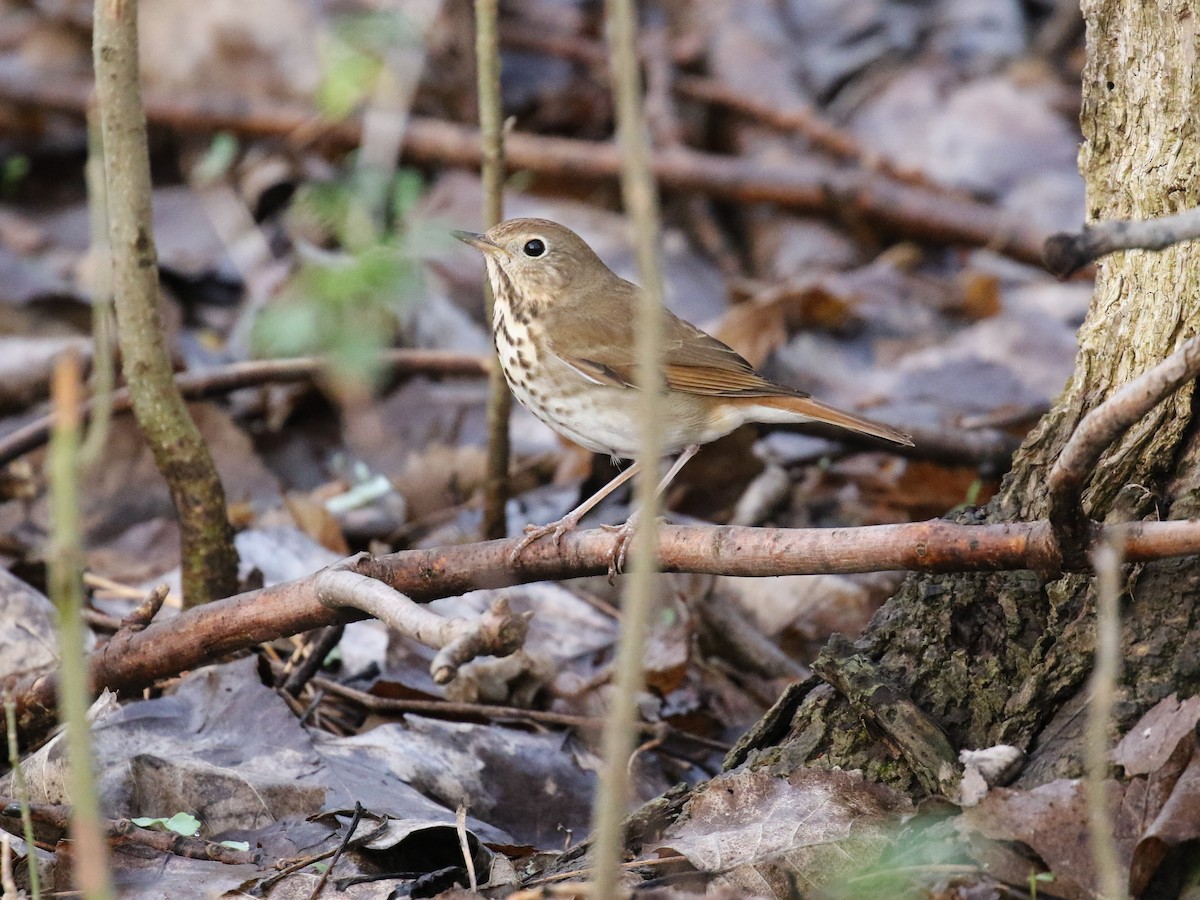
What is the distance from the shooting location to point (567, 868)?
108 inches

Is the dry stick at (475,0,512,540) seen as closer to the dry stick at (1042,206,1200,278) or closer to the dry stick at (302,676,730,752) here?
→ the dry stick at (302,676,730,752)

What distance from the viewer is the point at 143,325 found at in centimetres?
365

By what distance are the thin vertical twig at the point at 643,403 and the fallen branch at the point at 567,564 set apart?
95 cm

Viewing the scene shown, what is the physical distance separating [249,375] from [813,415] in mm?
2201

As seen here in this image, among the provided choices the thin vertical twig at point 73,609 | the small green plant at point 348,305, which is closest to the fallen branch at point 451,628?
the thin vertical twig at point 73,609

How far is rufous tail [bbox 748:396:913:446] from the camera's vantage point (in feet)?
12.6

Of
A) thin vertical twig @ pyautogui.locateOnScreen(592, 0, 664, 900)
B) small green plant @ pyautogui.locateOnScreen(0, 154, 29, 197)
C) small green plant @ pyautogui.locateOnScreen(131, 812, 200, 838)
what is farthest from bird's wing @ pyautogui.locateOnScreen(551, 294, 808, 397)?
small green plant @ pyautogui.locateOnScreen(0, 154, 29, 197)

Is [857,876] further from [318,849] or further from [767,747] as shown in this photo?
[318,849]

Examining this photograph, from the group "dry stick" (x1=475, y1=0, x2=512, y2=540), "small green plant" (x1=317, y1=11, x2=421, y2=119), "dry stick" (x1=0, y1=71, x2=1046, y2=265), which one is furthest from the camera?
"small green plant" (x1=317, y1=11, x2=421, y2=119)

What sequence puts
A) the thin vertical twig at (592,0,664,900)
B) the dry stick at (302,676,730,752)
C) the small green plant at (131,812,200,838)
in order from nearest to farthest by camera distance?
the thin vertical twig at (592,0,664,900) < the small green plant at (131,812,200,838) < the dry stick at (302,676,730,752)

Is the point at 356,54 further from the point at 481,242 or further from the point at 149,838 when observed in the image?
the point at 149,838

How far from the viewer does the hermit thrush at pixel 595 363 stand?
3.99 metres

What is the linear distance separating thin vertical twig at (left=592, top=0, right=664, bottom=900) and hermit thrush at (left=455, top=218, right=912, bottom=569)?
2.08 m

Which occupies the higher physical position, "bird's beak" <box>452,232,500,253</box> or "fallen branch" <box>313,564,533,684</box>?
"bird's beak" <box>452,232,500,253</box>
